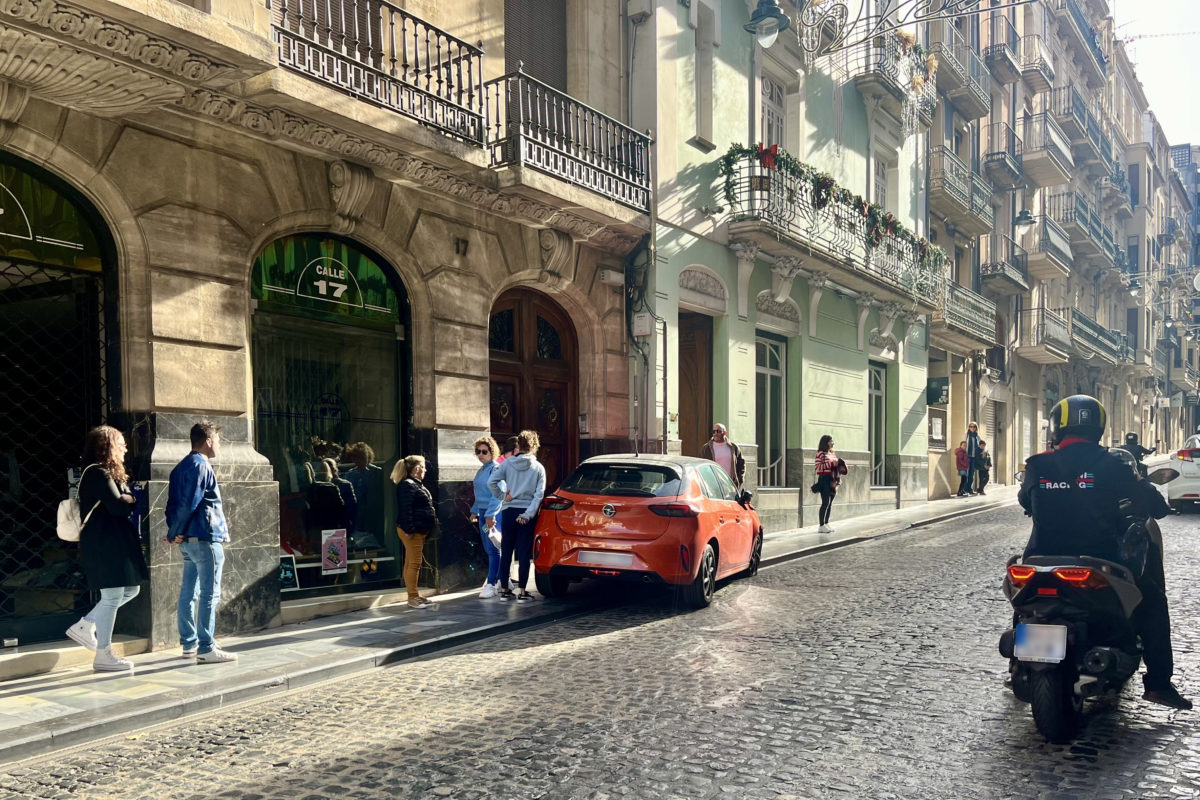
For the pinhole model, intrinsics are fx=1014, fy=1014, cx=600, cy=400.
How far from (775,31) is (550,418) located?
266 inches

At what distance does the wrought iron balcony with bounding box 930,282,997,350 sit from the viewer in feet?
84.0

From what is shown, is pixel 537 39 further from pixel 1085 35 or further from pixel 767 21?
pixel 1085 35

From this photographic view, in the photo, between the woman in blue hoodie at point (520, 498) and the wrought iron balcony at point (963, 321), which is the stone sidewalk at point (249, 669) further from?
the wrought iron balcony at point (963, 321)

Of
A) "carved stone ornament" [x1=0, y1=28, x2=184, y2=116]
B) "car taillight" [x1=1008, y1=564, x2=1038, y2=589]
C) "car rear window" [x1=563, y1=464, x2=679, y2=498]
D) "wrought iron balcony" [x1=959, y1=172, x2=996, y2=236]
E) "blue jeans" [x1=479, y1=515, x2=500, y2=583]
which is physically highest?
"wrought iron balcony" [x1=959, y1=172, x2=996, y2=236]

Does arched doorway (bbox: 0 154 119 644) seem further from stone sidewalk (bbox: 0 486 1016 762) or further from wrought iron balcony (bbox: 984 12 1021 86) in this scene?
wrought iron balcony (bbox: 984 12 1021 86)

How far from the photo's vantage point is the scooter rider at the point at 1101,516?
5.23m

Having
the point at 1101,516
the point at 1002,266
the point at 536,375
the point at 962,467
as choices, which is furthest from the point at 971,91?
the point at 1101,516

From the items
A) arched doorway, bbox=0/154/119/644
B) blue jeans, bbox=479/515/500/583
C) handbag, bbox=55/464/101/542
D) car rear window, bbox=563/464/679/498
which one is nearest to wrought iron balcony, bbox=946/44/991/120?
car rear window, bbox=563/464/679/498

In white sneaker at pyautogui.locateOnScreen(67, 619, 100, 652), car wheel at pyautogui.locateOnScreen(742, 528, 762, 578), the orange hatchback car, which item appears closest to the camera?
white sneaker at pyautogui.locateOnScreen(67, 619, 100, 652)

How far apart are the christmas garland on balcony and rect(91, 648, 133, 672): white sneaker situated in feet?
39.4

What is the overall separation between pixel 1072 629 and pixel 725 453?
10.2 metres

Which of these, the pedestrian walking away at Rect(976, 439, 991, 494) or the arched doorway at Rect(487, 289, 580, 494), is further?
the pedestrian walking away at Rect(976, 439, 991, 494)

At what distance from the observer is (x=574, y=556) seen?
375 inches

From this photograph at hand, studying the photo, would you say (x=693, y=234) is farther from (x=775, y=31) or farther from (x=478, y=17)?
(x=478, y=17)
